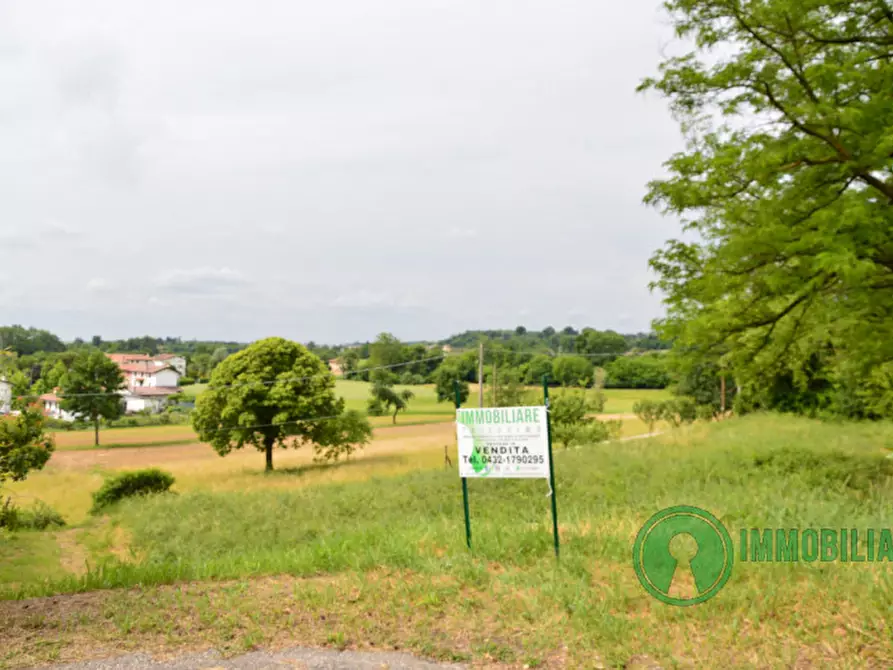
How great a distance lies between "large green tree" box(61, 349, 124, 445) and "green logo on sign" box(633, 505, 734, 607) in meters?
21.5

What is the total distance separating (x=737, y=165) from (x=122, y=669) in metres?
11.6

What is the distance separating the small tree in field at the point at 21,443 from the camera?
12.9 m

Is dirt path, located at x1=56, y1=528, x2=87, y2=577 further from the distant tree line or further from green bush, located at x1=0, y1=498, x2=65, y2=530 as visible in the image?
the distant tree line

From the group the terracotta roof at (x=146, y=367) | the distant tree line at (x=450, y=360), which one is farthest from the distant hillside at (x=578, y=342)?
the terracotta roof at (x=146, y=367)

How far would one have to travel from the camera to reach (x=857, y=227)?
9672mm

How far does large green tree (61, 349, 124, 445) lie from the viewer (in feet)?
75.0

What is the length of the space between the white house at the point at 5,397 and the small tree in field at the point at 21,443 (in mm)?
361

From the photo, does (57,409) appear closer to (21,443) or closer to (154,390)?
(154,390)

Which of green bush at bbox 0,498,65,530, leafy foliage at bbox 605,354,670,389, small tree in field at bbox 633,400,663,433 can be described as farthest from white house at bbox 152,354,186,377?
small tree in field at bbox 633,400,663,433

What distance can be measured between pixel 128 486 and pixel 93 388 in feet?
18.9

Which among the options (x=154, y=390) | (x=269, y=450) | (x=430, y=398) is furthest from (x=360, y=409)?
(x=154, y=390)

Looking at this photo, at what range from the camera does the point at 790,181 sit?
11.6 meters

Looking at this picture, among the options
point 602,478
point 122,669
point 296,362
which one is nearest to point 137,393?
point 296,362

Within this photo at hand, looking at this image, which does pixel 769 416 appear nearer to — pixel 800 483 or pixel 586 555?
pixel 800 483
